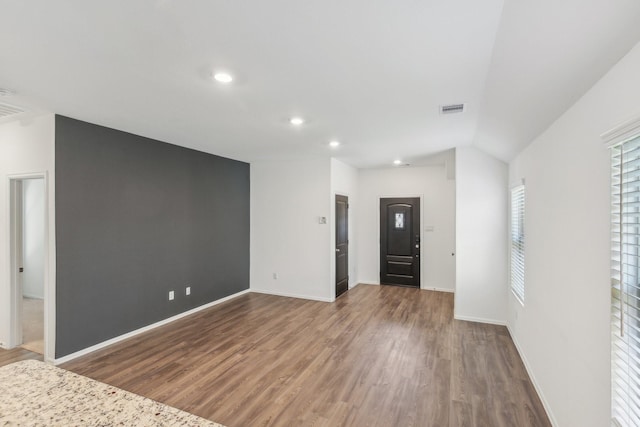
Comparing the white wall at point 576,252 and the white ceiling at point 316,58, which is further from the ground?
the white ceiling at point 316,58

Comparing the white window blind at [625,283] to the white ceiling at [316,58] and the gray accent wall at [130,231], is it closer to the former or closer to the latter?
the white ceiling at [316,58]

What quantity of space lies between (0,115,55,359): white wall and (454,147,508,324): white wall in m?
5.06

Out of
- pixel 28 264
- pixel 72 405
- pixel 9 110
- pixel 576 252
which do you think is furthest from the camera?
pixel 28 264

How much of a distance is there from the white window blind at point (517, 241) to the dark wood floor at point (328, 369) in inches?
29.1

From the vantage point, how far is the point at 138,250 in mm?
4156

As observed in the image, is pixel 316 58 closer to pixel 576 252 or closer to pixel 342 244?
pixel 576 252

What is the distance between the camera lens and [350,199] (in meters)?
6.74

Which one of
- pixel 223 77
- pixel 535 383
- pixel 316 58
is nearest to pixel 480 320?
pixel 535 383

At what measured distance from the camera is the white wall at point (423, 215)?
21.2 feet

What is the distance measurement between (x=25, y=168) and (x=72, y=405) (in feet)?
12.1

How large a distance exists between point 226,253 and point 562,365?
4.94 m

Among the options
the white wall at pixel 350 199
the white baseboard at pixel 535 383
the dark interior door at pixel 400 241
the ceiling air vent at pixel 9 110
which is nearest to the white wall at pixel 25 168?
the ceiling air vent at pixel 9 110

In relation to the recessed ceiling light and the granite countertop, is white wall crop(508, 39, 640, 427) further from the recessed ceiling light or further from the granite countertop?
the recessed ceiling light

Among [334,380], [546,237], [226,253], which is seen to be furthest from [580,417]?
[226,253]
